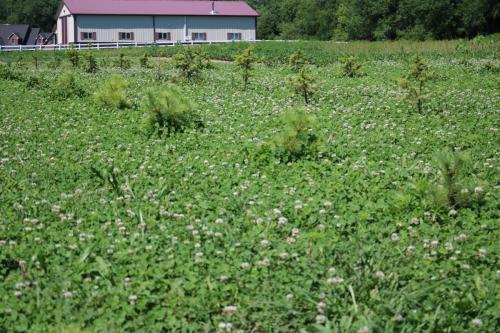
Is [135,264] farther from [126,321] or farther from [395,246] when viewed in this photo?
[395,246]

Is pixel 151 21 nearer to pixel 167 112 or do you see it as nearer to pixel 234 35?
pixel 234 35

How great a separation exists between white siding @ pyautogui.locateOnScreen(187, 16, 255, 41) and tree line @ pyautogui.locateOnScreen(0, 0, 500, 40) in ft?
55.4

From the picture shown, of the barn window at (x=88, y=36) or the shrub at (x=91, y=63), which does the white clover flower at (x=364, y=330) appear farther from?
the barn window at (x=88, y=36)

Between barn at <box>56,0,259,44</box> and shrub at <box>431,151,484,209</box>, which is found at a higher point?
barn at <box>56,0,259,44</box>

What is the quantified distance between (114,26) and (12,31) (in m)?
24.2

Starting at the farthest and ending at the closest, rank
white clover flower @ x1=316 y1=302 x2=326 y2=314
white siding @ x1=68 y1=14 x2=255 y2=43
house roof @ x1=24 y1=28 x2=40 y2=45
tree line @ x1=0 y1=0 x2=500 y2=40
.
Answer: house roof @ x1=24 y1=28 x2=40 y2=45 → tree line @ x1=0 y1=0 x2=500 y2=40 → white siding @ x1=68 y1=14 x2=255 y2=43 → white clover flower @ x1=316 y1=302 x2=326 y2=314

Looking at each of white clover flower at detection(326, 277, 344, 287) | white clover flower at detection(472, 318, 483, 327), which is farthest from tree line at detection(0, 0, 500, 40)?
white clover flower at detection(472, 318, 483, 327)

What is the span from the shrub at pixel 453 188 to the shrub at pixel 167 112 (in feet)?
14.6

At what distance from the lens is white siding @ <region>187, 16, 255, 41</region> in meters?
53.5

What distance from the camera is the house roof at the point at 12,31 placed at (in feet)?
220

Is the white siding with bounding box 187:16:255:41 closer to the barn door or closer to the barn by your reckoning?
the barn

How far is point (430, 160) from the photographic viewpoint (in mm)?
7047

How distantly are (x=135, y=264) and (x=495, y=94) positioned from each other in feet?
33.3

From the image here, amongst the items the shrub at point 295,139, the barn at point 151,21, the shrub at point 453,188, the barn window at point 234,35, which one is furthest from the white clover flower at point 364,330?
the barn window at point 234,35
